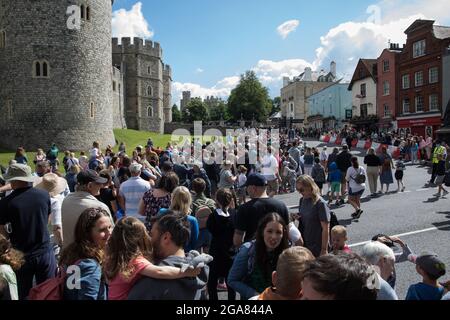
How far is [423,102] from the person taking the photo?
1443 inches

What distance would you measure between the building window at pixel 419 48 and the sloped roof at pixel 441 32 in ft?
4.35

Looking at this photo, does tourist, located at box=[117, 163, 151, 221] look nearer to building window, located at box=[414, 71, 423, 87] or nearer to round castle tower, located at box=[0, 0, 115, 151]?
round castle tower, located at box=[0, 0, 115, 151]

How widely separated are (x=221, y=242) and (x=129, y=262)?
2361mm

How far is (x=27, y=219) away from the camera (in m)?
4.52

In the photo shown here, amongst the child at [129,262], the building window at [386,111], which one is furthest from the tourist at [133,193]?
the building window at [386,111]

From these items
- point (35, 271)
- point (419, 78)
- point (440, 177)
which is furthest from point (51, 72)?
point (419, 78)

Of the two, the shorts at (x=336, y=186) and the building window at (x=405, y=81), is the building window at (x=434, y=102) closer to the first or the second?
the building window at (x=405, y=81)

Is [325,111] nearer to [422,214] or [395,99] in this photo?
[395,99]

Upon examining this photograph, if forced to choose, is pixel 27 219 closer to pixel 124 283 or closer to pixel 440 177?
pixel 124 283

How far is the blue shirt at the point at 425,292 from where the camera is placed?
3633 millimetres

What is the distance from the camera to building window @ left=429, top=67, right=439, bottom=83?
115 ft

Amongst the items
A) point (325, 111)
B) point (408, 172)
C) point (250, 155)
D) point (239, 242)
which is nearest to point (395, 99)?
point (408, 172)

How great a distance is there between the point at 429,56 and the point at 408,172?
20411mm

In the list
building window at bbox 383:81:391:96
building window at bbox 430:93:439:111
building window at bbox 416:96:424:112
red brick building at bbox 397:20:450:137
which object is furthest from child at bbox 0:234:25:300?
building window at bbox 383:81:391:96
